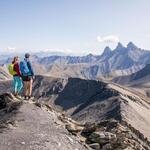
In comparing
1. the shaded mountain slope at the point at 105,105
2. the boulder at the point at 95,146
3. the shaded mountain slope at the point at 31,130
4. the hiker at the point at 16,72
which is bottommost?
the shaded mountain slope at the point at 105,105

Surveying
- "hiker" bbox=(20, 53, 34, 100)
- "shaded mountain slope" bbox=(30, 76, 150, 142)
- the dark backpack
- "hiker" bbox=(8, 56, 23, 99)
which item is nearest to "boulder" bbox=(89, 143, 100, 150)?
"hiker" bbox=(20, 53, 34, 100)

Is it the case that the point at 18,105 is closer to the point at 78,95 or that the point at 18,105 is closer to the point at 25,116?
the point at 25,116

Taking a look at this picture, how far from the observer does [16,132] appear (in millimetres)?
20047

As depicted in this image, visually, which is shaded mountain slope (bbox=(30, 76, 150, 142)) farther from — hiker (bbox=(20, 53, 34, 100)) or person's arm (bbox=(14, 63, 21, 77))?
person's arm (bbox=(14, 63, 21, 77))

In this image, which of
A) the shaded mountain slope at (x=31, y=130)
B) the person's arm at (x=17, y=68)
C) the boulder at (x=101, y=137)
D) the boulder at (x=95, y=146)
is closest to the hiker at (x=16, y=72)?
the person's arm at (x=17, y=68)

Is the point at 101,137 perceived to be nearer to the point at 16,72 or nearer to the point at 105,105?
the point at 16,72

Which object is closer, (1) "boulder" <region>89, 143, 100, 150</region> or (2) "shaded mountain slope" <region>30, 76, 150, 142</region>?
(1) "boulder" <region>89, 143, 100, 150</region>

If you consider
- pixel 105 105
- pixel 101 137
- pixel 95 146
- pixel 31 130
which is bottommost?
pixel 105 105

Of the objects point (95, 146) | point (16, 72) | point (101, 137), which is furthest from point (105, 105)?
point (95, 146)

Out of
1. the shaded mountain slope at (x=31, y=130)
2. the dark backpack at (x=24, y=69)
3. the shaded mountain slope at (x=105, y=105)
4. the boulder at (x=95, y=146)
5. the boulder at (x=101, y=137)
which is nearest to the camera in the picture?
the shaded mountain slope at (x=31, y=130)

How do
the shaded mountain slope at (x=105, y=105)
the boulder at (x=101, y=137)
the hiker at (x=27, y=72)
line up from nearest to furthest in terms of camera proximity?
the boulder at (x=101, y=137) < the hiker at (x=27, y=72) < the shaded mountain slope at (x=105, y=105)

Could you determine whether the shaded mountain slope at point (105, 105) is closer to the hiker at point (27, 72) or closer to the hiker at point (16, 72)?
the hiker at point (16, 72)

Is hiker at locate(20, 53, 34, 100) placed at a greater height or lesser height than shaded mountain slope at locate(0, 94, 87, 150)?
greater

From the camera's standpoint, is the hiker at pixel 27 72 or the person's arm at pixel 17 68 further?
the person's arm at pixel 17 68
